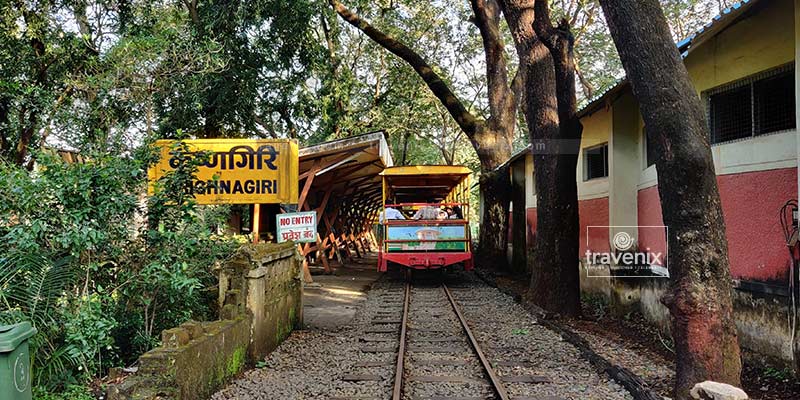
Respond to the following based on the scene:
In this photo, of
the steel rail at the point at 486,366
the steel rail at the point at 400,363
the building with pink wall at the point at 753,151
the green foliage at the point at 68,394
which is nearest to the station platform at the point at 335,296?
the steel rail at the point at 400,363

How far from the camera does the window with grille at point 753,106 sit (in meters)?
6.36

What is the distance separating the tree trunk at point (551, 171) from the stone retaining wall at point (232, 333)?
4.17m

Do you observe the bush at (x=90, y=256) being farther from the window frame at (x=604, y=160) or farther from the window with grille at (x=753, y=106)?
the window frame at (x=604, y=160)

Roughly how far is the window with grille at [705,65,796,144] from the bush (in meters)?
6.28

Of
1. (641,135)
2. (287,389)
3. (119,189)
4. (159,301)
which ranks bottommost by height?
(287,389)

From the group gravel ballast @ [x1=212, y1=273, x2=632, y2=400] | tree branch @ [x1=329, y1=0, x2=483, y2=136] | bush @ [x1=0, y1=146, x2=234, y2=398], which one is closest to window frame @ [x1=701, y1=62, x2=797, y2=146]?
gravel ballast @ [x1=212, y1=273, x2=632, y2=400]

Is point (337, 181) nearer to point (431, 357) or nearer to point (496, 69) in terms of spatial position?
point (496, 69)

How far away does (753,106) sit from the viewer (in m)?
6.92

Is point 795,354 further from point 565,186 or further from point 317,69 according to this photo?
point 317,69

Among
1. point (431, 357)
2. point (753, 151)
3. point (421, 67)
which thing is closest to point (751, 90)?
point (753, 151)

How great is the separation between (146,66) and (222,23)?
161 inches

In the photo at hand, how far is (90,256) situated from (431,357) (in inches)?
159

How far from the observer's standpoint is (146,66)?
13.1 meters

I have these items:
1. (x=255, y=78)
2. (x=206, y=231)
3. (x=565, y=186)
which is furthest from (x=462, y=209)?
(x=206, y=231)
